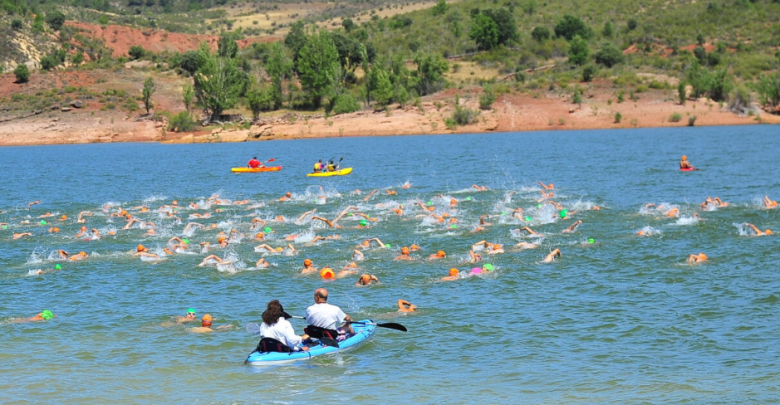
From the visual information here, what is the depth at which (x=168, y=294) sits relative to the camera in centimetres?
2245

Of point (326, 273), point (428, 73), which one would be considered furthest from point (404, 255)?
point (428, 73)

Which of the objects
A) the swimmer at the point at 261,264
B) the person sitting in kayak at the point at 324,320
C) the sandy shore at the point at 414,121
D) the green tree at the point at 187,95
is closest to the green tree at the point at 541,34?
the sandy shore at the point at 414,121

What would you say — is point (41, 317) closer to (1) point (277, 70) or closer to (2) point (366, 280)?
(2) point (366, 280)

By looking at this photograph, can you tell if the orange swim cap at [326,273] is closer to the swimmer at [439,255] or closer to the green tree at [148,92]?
the swimmer at [439,255]

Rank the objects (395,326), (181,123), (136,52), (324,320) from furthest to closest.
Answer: (136,52)
(181,123)
(395,326)
(324,320)

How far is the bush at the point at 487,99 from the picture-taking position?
8200cm

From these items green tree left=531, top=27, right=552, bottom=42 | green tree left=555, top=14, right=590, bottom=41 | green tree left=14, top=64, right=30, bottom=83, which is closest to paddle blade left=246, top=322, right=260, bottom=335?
green tree left=14, top=64, right=30, bottom=83

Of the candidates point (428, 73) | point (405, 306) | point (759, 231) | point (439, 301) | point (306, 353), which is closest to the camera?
point (306, 353)

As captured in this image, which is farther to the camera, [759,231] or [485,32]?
[485,32]

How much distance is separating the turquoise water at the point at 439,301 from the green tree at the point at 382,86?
42.5 metres

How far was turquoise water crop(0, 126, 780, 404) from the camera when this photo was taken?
50.4 ft

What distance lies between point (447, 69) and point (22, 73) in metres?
44.0

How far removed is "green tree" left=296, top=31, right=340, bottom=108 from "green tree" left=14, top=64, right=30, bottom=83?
2847 centimetres

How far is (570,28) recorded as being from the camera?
349ft
